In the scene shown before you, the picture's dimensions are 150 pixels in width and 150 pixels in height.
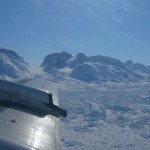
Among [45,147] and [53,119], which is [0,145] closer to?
[45,147]

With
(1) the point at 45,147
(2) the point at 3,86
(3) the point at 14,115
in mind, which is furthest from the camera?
(2) the point at 3,86

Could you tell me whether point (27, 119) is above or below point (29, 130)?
above

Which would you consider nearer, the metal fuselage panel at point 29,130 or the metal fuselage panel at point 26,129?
the metal fuselage panel at point 26,129

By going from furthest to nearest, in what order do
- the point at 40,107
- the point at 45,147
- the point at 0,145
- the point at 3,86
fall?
1. the point at 3,86
2. the point at 40,107
3. the point at 45,147
4. the point at 0,145

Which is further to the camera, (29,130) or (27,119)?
(27,119)

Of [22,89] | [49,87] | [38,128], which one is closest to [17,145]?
[38,128]

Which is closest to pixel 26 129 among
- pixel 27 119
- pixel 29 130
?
pixel 29 130

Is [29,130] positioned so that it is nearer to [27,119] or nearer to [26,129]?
[26,129]

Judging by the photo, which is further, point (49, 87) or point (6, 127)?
point (49, 87)
